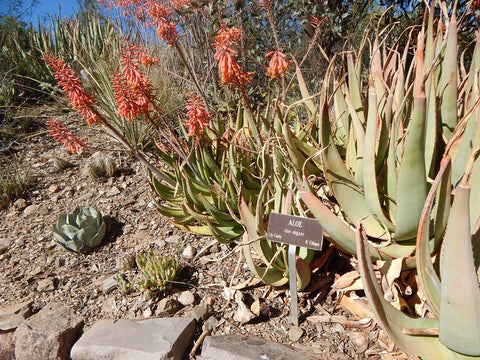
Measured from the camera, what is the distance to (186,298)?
2113 millimetres

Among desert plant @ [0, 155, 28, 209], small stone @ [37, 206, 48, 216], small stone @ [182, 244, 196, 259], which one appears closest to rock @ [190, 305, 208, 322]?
small stone @ [182, 244, 196, 259]

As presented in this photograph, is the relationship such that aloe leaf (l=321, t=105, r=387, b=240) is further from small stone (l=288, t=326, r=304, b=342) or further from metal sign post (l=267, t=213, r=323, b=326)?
small stone (l=288, t=326, r=304, b=342)

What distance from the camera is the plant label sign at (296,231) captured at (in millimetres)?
1609

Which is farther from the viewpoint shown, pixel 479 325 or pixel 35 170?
pixel 35 170

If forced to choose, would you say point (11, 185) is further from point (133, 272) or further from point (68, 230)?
point (133, 272)

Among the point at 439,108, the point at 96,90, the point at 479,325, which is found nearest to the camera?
the point at 479,325

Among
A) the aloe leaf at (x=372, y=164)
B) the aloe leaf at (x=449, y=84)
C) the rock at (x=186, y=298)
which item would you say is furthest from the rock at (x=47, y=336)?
the aloe leaf at (x=449, y=84)

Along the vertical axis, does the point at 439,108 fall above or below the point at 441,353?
above

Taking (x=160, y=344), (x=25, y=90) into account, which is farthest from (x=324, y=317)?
(x=25, y=90)

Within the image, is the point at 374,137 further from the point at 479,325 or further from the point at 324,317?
the point at 324,317

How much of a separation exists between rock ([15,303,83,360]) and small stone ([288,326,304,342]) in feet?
4.12

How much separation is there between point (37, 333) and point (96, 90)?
3371 mm

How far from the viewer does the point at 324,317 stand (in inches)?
72.8

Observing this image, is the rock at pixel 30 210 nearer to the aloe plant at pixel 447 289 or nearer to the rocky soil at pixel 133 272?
the rocky soil at pixel 133 272
